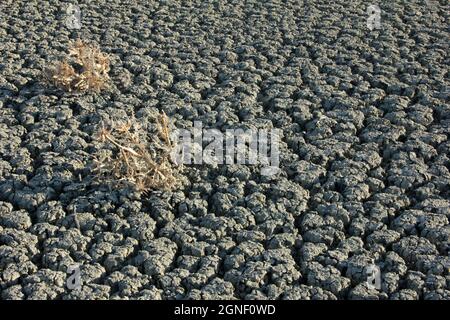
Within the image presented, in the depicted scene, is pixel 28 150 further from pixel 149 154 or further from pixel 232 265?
pixel 232 265

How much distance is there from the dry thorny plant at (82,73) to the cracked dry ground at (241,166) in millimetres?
78

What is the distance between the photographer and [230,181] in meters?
3.46

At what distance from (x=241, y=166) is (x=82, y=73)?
4.11 ft

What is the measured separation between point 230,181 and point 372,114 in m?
1.03

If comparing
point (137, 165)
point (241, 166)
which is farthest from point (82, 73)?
point (241, 166)

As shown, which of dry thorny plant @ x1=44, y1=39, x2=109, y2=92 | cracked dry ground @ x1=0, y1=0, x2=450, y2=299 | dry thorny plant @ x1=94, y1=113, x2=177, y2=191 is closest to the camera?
cracked dry ground @ x1=0, y1=0, x2=450, y2=299

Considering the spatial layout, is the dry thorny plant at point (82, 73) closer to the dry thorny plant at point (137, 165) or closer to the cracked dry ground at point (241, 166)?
the cracked dry ground at point (241, 166)

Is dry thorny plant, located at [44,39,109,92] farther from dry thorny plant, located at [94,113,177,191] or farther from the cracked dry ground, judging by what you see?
dry thorny plant, located at [94,113,177,191]

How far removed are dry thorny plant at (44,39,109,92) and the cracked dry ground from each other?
0.26ft

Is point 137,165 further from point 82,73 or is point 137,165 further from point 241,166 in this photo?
point 82,73

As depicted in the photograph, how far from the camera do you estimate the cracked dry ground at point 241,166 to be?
2.93 meters

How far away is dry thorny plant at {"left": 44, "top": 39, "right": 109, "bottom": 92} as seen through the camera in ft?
13.6

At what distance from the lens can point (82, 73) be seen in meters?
4.19

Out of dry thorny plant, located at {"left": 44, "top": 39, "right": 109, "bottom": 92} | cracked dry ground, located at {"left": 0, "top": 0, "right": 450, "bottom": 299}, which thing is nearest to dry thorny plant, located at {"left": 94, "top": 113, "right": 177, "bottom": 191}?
cracked dry ground, located at {"left": 0, "top": 0, "right": 450, "bottom": 299}
